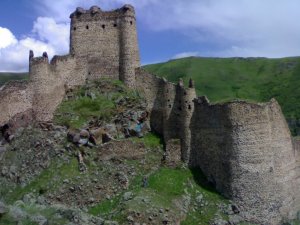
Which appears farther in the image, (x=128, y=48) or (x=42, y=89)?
(x=128, y=48)

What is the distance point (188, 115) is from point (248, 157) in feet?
24.7

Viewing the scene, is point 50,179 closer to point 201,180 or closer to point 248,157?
point 201,180

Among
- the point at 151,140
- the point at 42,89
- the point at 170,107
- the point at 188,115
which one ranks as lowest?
the point at 151,140

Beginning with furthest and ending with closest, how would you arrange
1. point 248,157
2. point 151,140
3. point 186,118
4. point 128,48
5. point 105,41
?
point 105,41 → point 128,48 → point 151,140 → point 186,118 → point 248,157

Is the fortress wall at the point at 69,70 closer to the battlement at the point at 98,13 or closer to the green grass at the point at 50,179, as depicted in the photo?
the battlement at the point at 98,13

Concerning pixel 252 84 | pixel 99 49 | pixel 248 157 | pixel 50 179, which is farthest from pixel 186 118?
pixel 252 84

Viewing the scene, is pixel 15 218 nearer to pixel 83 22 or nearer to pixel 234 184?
pixel 234 184

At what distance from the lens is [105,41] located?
56.3m

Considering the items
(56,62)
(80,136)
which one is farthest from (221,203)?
(56,62)

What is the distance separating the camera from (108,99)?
177 feet

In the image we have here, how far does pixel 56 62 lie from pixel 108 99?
265 inches

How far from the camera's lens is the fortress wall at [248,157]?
153 ft

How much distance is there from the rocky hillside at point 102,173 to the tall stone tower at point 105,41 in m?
3.39

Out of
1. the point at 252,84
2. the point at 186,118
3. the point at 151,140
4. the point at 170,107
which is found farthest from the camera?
the point at 252,84
